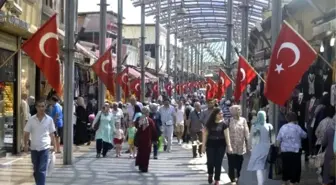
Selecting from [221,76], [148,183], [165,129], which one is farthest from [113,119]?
[221,76]

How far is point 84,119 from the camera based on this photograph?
22.4 meters

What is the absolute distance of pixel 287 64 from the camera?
40.3ft

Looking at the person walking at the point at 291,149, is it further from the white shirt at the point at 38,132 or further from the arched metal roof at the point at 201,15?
the arched metal roof at the point at 201,15

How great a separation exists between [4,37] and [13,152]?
326cm

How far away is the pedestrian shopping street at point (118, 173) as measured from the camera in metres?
13.4

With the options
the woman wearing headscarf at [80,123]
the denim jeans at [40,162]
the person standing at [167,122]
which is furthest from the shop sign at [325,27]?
the woman wearing headscarf at [80,123]

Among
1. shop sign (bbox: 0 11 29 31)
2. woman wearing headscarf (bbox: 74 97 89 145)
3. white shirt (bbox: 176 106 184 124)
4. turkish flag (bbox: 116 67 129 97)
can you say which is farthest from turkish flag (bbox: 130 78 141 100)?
shop sign (bbox: 0 11 29 31)

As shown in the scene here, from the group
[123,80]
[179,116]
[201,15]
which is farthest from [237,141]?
[201,15]

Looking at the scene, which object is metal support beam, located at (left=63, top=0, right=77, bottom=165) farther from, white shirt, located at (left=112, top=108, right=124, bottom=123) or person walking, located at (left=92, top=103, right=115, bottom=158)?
white shirt, located at (left=112, top=108, right=124, bottom=123)

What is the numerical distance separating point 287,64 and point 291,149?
155 centimetres

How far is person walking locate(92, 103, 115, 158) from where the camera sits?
18.2m

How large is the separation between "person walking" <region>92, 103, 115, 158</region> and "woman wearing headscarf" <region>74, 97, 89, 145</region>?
373 centimetres

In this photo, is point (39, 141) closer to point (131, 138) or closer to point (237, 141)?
point (237, 141)

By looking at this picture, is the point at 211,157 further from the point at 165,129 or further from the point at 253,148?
the point at 165,129
